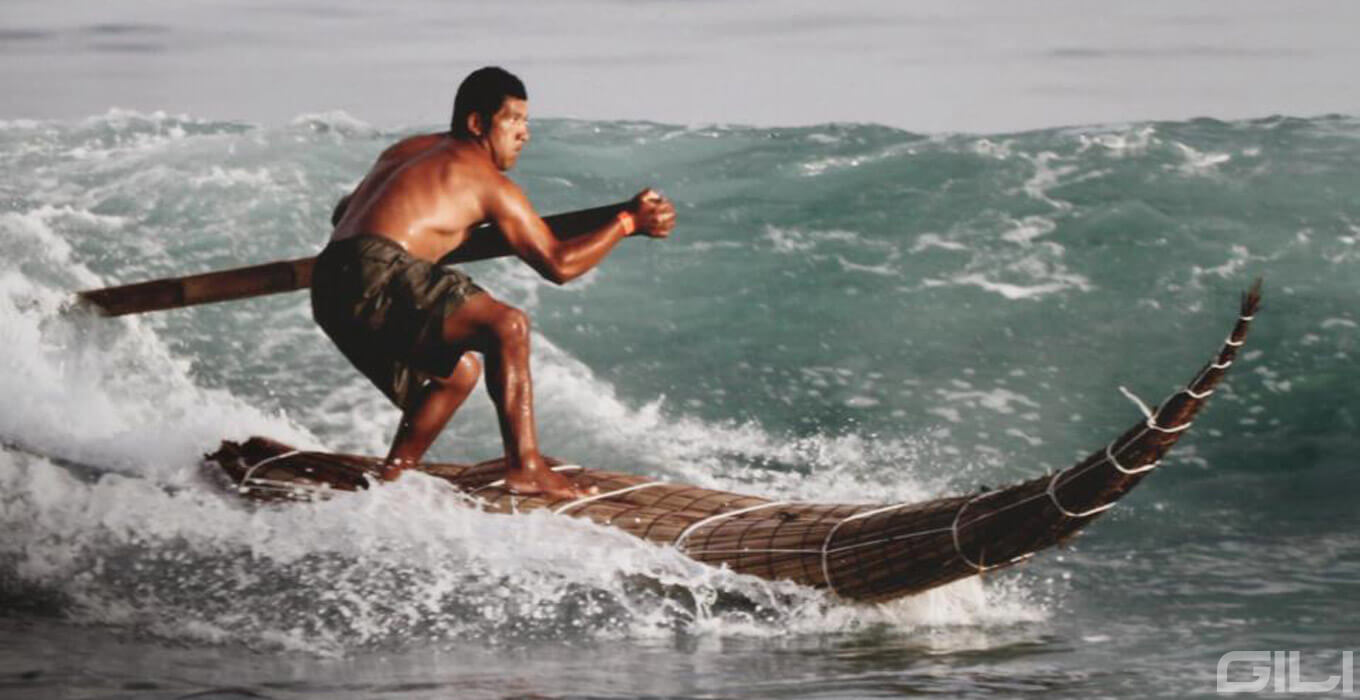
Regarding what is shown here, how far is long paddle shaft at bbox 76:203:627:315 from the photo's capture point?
3861mm

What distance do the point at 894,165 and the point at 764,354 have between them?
1.55 m

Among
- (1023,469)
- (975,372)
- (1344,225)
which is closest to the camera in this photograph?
(1023,469)

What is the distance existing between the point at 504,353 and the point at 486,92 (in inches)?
19.2

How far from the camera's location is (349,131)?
8859 mm

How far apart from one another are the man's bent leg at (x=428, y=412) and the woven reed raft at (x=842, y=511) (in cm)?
7

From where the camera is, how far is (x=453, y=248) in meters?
3.82

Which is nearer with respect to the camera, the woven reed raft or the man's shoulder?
the woven reed raft

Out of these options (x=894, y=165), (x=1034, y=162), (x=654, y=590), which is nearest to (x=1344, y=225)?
(x=1034, y=162)

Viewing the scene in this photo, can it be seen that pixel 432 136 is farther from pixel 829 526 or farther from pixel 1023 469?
pixel 1023 469

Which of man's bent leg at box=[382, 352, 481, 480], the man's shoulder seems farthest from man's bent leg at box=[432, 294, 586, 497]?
the man's shoulder

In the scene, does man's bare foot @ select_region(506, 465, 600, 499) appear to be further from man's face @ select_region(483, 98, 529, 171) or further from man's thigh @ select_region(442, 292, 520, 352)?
man's face @ select_region(483, 98, 529, 171)

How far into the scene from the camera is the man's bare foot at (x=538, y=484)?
3.76 metres

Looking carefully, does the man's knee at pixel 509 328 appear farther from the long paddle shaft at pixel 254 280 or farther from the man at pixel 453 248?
the long paddle shaft at pixel 254 280

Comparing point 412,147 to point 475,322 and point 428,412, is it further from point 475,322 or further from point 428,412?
point 428,412
